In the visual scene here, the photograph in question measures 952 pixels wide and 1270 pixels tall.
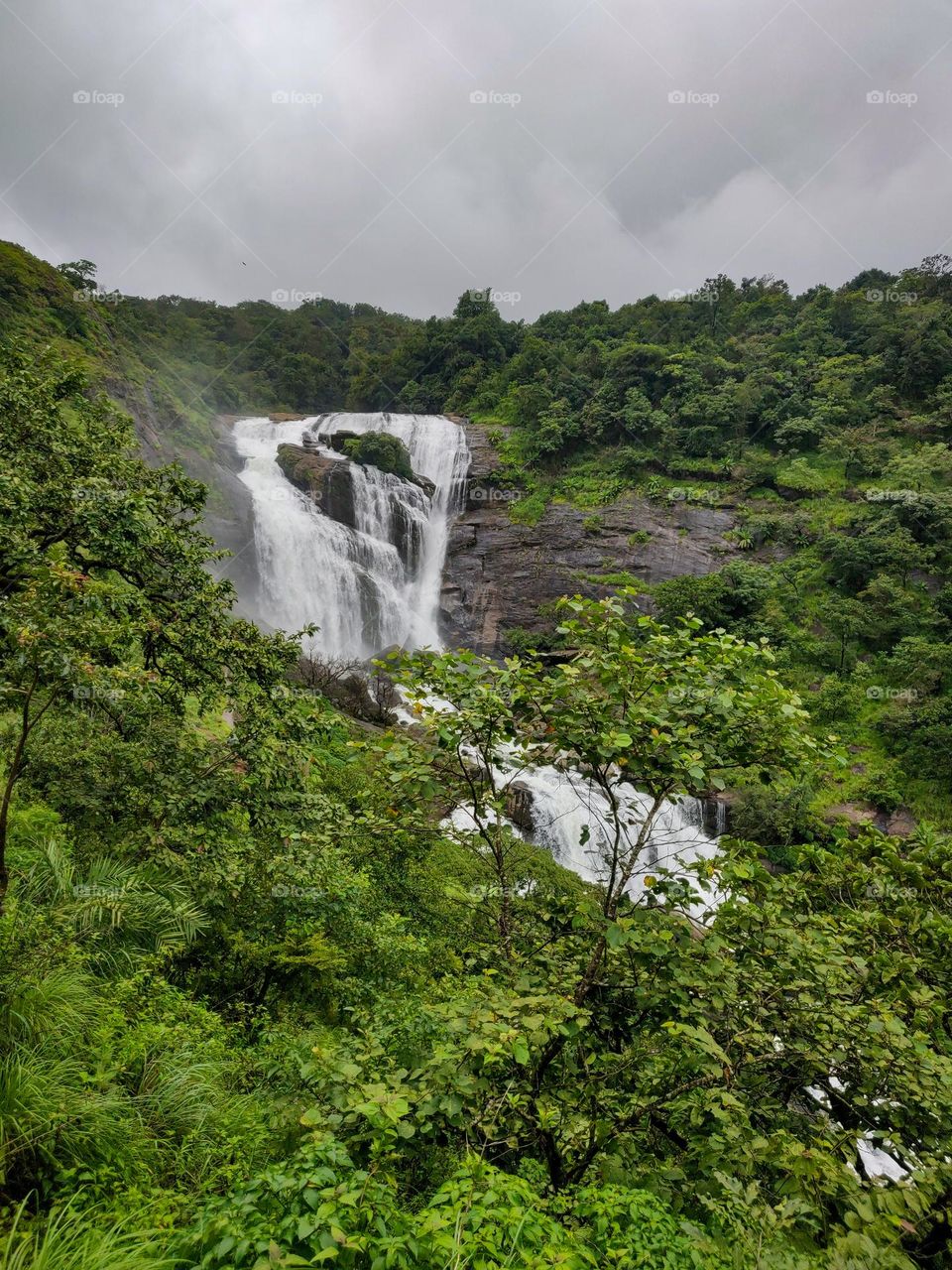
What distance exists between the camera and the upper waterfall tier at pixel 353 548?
26547 millimetres

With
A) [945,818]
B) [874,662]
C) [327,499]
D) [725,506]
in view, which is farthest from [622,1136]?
[725,506]

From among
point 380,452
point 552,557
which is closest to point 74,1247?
point 552,557

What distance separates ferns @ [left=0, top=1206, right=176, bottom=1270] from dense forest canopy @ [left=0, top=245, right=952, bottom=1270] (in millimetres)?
20

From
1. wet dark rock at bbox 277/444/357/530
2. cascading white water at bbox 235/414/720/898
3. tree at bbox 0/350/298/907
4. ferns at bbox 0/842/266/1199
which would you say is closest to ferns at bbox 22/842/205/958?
ferns at bbox 0/842/266/1199

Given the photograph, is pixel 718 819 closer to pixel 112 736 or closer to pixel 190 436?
pixel 112 736

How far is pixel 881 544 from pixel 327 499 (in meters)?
27.2

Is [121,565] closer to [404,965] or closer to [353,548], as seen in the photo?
[404,965]

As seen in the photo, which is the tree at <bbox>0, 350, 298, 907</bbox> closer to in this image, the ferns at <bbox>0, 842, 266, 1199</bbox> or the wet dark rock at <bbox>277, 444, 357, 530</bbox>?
the ferns at <bbox>0, 842, 266, 1199</bbox>

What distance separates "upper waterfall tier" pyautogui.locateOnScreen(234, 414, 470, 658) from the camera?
87.1 ft

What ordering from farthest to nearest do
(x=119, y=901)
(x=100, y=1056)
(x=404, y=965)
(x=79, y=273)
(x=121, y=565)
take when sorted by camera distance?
(x=79, y=273) < (x=404, y=965) < (x=121, y=565) < (x=119, y=901) < (x=100, y=1056)

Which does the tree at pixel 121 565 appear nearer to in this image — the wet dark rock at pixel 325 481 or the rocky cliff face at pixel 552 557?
the rocky cliff face at pixel 552 557

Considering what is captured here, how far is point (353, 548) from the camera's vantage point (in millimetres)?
29125

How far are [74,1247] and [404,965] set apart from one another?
503 centimetres

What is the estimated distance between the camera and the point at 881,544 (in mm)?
27438
